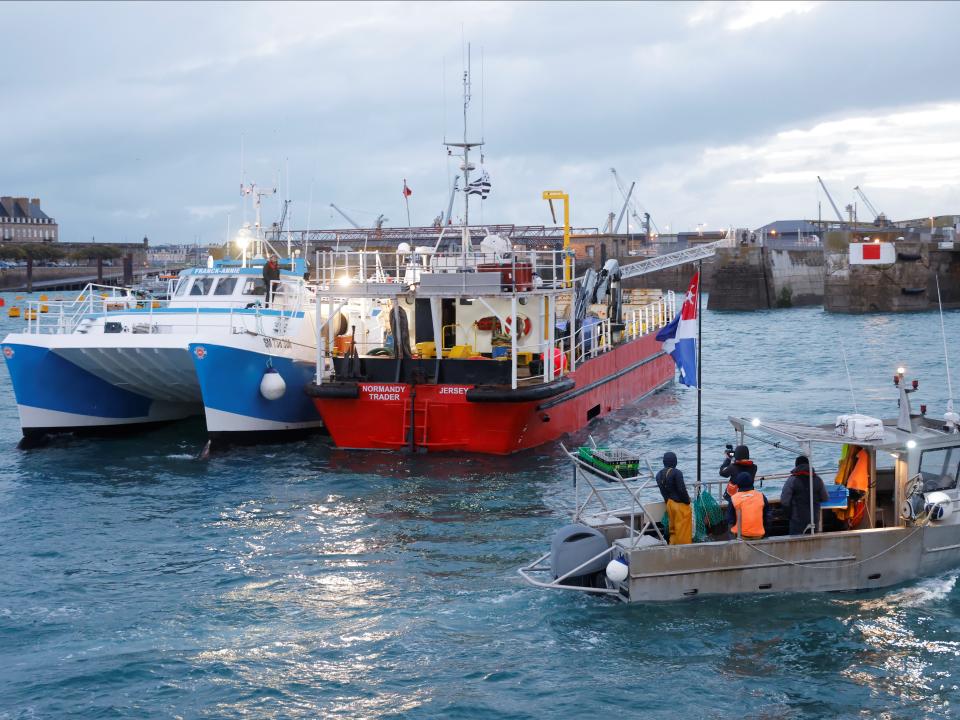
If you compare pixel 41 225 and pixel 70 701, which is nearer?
pixel 70 701

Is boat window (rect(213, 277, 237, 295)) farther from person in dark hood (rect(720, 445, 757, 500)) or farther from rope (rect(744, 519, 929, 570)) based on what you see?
rope (rect(744, 519, 929, 570))

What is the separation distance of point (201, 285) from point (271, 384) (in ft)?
16.2

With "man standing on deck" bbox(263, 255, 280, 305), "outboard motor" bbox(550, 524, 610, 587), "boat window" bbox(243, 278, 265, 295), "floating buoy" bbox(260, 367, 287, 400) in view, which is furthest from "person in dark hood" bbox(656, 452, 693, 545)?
"boat window" bbox(243, 278, 265, 295)

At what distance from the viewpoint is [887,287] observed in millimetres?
69750

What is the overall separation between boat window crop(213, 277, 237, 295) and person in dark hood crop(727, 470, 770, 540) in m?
16.4

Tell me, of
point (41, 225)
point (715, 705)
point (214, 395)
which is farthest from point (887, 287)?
point (41, 225)

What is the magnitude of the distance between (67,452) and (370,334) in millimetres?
7561

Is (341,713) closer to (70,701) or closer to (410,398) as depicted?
(70,701)

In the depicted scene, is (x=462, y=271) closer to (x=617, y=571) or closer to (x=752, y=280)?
(x=617, y=571)

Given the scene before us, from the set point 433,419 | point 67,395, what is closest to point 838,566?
point 433,419

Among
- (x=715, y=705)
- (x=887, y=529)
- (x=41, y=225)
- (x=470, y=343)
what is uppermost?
(x=41, y=225)

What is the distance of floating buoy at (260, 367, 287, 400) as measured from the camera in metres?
23.0

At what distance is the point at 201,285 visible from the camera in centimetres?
2648

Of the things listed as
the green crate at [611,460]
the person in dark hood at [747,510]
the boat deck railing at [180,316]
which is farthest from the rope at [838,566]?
the boat deck railing at [180,316]
